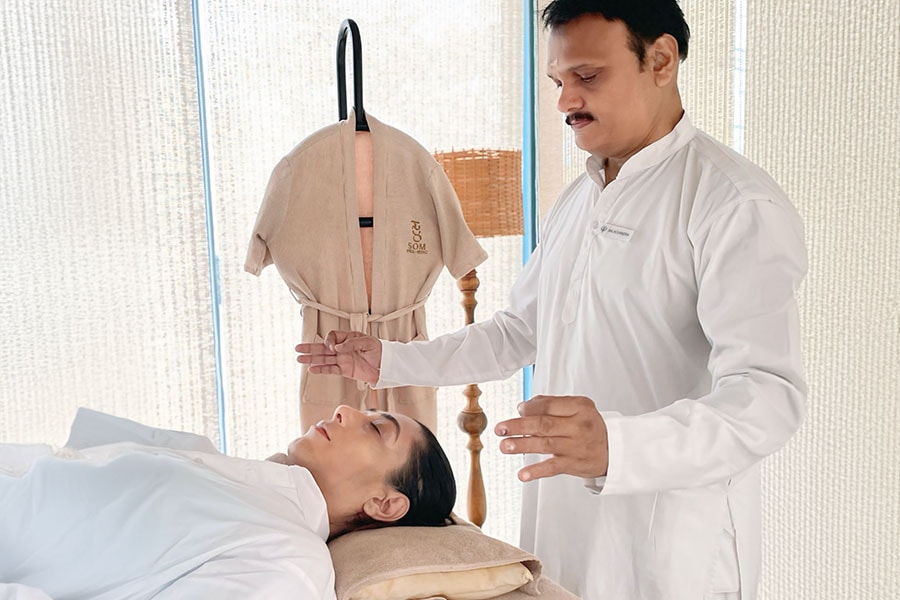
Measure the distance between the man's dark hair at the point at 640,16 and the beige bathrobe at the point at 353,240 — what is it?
89 centimetres

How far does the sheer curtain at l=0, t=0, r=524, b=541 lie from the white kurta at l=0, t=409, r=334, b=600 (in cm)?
109

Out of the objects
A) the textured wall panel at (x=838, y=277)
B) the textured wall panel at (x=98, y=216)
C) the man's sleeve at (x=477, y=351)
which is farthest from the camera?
the textured wall panel at (x=98, y=216)

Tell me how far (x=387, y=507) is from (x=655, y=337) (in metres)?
0.64

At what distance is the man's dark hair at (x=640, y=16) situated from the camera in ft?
4.81

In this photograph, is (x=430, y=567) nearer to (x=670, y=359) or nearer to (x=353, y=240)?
(x=670, y=359)

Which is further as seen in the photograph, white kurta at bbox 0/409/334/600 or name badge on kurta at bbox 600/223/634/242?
name badge on kurta at bbox 600/223/634/242

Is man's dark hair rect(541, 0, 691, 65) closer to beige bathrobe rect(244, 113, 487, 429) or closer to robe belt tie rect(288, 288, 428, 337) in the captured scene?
beige bathrobe rect(244, 113, 487, 429)

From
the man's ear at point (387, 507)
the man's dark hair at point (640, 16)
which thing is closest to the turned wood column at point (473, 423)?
the man's ear at point (387, 507)

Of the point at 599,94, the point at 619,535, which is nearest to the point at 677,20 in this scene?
the point at 599,94

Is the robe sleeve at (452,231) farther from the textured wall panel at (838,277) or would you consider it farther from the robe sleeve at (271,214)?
the textured wall panel at (838,277)

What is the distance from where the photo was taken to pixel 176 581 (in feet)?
4.18

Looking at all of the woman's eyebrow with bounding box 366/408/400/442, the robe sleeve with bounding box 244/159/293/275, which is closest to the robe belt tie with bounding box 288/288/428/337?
the robe sleeve with bounding box 244/159/293/275

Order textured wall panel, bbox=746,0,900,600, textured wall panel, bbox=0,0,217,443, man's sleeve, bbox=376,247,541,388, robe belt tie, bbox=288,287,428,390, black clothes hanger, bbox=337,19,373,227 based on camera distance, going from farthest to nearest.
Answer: textured wall panel, bbox=0,0,217,443 → robe belt tie, bbox=288,287,428,390 → black clothes hanger, bbox=337,19,373,227 → man's sleeve, bbox=376,247,541,388 → textured wall panel, bbox=746,0,900,600

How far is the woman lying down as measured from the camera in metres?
1.29
